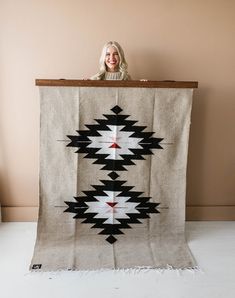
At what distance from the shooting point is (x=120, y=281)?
1.54m

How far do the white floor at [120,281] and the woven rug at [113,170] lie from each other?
0.14 metres

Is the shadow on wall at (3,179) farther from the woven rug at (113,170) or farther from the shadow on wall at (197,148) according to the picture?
the shadow on wall at (197,148)

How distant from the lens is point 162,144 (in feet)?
6.19

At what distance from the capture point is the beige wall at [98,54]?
6.50 ft

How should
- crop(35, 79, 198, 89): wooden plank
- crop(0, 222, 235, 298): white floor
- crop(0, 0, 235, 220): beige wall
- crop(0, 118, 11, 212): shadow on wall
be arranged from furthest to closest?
crop(0, 118, 11, 212): shadow on wall < crop(0, 0, 235, 220): beige wall < crop(35, 79, 198, 89): wooden plank < crop(0, 222, 235, 298): white floor

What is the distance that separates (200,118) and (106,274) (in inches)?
45.4

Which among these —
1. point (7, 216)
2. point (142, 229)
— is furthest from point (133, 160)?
point (7, 216)

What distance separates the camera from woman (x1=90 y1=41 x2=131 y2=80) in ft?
6.00

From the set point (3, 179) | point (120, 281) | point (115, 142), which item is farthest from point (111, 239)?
point (3, 179)

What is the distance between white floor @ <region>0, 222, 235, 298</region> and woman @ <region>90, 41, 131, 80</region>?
105 centimetres

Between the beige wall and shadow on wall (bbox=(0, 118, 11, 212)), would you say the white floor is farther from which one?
the beige wall

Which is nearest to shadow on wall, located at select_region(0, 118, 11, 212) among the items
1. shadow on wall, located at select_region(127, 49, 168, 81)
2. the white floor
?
the white floor

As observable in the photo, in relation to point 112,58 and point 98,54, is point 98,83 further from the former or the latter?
point 98,54

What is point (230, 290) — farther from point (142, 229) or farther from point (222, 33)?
point (222, 33)
